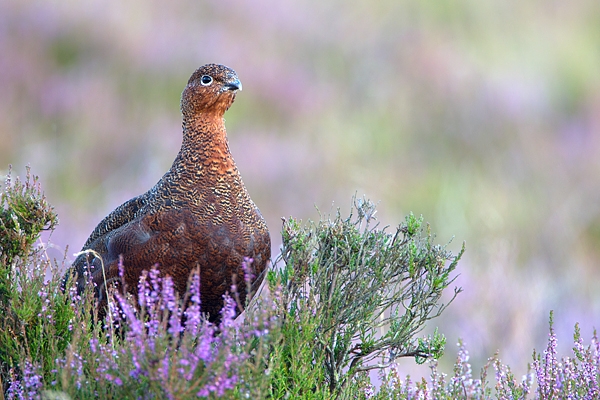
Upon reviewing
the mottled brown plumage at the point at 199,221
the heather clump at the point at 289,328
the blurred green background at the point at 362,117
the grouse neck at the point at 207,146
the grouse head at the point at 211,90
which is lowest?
the heather clump at the point at 289,328

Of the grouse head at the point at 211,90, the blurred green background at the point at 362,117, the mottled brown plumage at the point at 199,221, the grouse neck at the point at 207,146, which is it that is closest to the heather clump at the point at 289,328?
the mottled brown plumage at the point at 199,221

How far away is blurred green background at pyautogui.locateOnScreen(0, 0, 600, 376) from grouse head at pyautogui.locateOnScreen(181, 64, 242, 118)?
331 cm

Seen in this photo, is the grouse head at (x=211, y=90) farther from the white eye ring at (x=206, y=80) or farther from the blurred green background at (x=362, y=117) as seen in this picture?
the blurred green background at (x=362, y=117)

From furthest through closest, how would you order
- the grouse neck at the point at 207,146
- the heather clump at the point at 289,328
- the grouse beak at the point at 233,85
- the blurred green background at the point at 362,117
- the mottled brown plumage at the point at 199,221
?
the blurred green background at the point at 362,117
the grouse beak at the point at 233,85
the grouse neck at the point at 207,146
the mottled brown plumage at the point at 199,221
the heather clump at the point at 289,328

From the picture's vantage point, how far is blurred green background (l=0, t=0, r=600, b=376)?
28.7 feet

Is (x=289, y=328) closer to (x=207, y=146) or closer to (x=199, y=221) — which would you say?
(x=199, y=221)

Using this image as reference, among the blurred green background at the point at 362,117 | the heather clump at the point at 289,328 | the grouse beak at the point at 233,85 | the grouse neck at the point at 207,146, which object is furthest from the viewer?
the blurred green background at the point at 362,117

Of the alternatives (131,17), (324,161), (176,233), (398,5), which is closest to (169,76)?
(131,17)

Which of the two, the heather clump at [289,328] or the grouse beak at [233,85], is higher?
the grouse beak at [233,85]

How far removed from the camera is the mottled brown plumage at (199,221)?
3516 mm

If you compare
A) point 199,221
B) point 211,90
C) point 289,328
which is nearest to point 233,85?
point 211,90

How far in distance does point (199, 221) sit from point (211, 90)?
0.71 metres

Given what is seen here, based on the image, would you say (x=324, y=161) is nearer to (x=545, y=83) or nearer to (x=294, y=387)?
(x=545, y=83)

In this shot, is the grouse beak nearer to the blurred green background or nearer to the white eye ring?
the white eye ring
